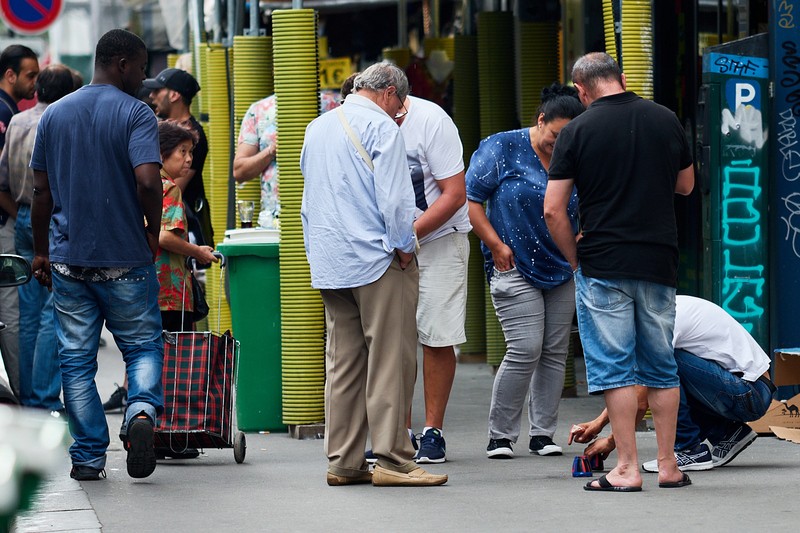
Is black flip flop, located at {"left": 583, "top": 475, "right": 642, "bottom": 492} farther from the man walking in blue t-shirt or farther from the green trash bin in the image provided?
the green trash bin

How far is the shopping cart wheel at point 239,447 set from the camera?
766cm

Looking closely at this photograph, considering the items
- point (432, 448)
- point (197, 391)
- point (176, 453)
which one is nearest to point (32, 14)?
point (176, 453)

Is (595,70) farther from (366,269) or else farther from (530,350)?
(530,350)

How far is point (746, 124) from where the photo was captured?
8.34m

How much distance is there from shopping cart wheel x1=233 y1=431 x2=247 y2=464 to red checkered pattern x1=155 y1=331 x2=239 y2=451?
4 centimetres

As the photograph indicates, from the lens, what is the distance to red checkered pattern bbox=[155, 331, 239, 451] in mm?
7516

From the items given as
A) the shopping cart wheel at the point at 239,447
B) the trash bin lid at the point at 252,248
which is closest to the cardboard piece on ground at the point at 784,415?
the shopping cart wheel at the point at 239,447

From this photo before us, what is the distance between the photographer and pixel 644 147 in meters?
6.47

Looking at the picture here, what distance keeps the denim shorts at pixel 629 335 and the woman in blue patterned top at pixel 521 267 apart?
3.81ft

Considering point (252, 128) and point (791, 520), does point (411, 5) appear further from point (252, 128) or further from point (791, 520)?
point (791, 520)

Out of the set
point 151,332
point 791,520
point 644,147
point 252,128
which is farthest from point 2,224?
point 791,520

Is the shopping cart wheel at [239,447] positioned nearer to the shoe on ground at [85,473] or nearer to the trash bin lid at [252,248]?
the shoe on ground at [85,473]

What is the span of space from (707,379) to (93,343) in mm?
2772

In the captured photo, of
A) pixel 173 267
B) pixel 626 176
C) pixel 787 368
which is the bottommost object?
pixel 787 368
